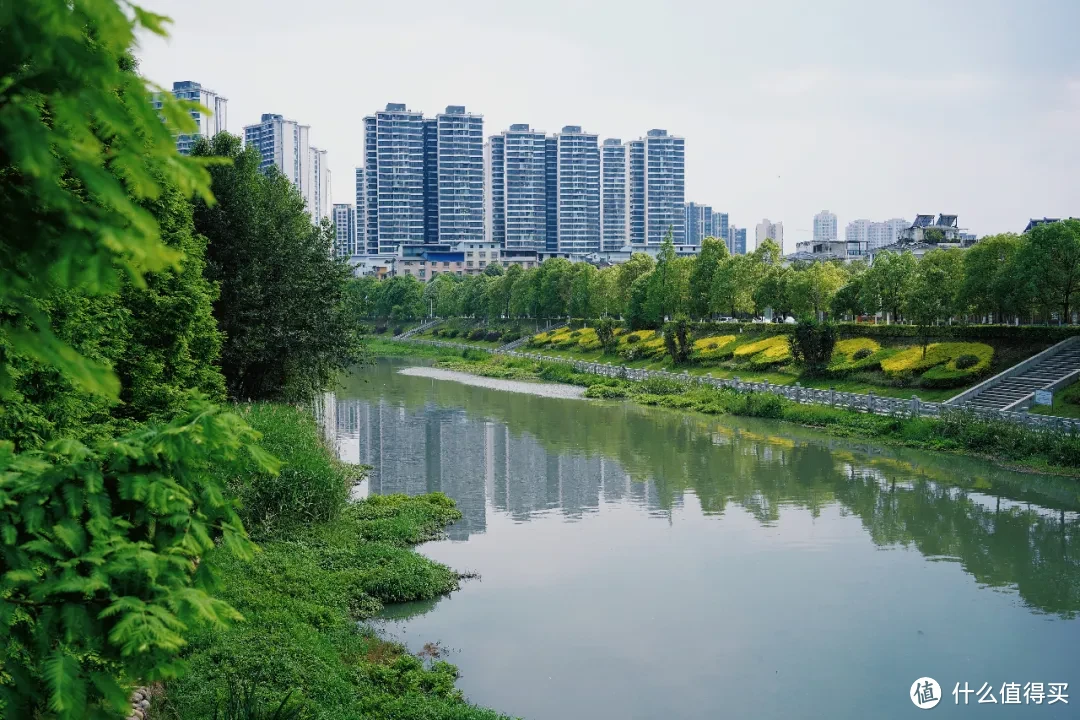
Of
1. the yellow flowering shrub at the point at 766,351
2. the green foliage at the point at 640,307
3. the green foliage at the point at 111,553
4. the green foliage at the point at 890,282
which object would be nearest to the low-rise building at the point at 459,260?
the green foliage at the point at 640,307

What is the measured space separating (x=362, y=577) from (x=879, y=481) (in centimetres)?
1348

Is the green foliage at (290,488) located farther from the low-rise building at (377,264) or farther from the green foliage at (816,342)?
the low-rise building at (377,264)

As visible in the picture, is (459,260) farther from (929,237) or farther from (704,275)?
(704,275)

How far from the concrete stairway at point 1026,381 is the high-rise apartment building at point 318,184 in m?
120

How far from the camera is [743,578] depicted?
46.6 feet

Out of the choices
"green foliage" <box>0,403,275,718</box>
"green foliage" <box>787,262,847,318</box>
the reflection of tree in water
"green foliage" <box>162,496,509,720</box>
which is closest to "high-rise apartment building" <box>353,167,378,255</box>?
"green foliage" <box>787,262,847,318</box>

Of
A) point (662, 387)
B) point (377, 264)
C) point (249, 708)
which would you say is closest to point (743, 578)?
point (249, 708)

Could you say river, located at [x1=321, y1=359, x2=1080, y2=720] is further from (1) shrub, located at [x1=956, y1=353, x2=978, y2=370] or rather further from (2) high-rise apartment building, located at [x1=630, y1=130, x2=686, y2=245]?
(2) high-rise apartment building, located at [x1=630, y1=130, x2=686, y2=245]

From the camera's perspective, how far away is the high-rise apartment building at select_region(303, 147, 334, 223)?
450ft

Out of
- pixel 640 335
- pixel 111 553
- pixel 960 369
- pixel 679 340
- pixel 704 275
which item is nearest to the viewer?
pixel 111 553

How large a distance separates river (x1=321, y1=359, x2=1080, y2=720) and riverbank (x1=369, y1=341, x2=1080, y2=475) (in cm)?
84

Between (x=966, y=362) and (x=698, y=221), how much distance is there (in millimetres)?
159640

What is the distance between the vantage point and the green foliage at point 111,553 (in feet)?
9.66

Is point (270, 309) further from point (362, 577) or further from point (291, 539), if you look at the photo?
point (362, 577)
